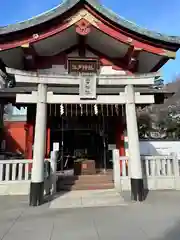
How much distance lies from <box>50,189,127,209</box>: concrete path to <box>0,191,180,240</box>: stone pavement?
0.38m

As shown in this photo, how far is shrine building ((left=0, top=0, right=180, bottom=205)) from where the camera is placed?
7.03 m

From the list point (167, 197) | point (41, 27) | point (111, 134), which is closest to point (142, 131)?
point (111, 134)

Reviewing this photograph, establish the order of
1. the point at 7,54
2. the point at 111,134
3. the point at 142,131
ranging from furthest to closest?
the point at 142,131 → the point at 111,134 → the point at 7,54

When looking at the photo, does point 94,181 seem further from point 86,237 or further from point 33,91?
point 86,237

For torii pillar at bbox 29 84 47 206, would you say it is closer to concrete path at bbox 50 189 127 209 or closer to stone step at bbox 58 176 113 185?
concrete path at bbox 50 189 127 209

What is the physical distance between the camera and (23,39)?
306 inches

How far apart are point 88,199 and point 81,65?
498cm

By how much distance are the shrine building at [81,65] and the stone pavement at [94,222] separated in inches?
30.3

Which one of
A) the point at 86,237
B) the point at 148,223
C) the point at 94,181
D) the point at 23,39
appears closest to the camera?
the point at 86,237

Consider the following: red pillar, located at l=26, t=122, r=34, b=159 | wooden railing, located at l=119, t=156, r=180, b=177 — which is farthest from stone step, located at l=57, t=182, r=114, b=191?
red pillar, located at l=26, t=122, r=34, b=159

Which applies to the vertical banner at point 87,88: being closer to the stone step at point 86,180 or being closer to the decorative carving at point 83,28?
the decorative carving at point 83,28

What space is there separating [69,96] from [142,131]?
568 inches

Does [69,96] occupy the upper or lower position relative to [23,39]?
lower

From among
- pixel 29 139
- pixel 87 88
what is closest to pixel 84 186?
pixel 29 139
